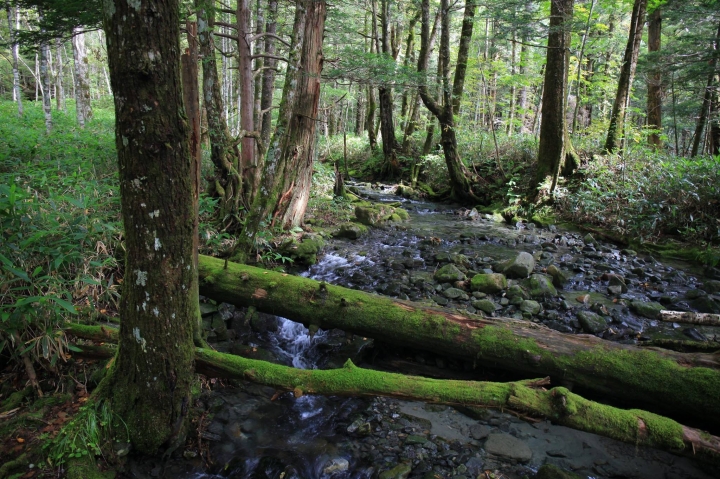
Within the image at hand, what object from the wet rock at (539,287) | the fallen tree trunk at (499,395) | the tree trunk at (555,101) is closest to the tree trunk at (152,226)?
the fallen tree trunk at (499,395)

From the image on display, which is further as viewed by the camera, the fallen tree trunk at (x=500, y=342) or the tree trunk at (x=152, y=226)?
the fallen tree trunk at (x=500, y=342)

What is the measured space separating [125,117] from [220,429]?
2.78 m

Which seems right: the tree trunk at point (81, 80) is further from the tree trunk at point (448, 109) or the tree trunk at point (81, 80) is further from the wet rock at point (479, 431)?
the wet rock at point (479, 431)

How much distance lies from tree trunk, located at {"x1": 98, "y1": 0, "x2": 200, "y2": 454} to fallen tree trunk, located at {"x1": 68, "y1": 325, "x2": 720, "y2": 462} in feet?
1.28

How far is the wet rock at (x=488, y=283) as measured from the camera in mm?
6500

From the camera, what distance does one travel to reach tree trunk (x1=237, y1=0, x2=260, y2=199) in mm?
7477

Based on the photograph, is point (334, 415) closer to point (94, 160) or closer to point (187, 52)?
point (187, 52)

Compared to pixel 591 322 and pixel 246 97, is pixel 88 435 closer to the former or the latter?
pixel 591 322

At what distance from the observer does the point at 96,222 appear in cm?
432

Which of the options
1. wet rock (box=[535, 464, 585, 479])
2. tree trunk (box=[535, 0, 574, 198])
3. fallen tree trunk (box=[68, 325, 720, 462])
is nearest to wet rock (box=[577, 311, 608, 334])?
wet rock (box=[535, 464, 585, 479])

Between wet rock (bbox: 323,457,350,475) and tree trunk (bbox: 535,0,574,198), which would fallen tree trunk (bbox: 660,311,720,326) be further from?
tree trunk (bbox: 535,0,574,198)

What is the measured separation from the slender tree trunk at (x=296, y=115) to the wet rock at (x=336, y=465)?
4.57 meters

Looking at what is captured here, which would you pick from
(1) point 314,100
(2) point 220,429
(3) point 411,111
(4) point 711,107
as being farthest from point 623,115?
(2) point 220,429

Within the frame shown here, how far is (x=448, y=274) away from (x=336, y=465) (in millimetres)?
4388
